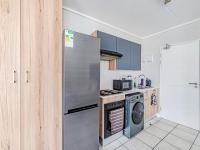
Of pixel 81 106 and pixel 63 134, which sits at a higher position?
pixel 81 106

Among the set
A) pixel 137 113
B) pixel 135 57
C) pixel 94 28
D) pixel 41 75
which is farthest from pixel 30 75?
pixel 135 57

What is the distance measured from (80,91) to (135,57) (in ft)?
7.62

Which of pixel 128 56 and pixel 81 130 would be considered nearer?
pixel 81 130

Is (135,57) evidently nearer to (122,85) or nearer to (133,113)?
(122,85)

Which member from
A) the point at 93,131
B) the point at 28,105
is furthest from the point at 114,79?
the point at 28,105

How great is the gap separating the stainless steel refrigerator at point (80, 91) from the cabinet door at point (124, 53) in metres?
1.16

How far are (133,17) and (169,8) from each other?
26.9 inches

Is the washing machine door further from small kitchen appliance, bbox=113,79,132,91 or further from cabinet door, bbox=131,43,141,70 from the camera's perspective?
cabinet door, bbox=131,43,141,70

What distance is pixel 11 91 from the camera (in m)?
0.94

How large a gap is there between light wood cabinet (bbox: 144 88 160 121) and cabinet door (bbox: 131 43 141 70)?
31.5 inches

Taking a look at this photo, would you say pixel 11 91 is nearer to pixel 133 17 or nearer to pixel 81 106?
pixel 81 106

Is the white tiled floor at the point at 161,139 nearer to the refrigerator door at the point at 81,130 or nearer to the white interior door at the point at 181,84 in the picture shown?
the white interior door at the point at 181,84

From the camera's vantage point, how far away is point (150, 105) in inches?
115

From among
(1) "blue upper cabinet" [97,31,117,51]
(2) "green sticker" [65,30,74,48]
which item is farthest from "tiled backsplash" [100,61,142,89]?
(2) "green sticker" [65,30,74,48]
